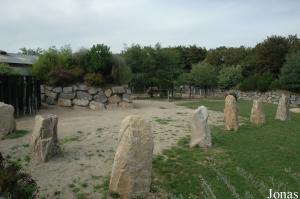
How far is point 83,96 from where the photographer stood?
20.3 meters

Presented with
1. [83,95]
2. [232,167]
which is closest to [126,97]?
[83,95]

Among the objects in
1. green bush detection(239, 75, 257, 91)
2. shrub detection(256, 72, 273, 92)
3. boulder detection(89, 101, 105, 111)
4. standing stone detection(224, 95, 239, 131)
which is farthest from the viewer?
green bush detection(239, 75, 257, 91)

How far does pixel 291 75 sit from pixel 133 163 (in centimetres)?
3044

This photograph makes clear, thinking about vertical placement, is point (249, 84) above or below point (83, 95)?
above

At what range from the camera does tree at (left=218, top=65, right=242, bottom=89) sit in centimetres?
4391

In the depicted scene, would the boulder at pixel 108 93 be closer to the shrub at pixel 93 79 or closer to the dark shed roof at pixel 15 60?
the shrub at pixel 93 79

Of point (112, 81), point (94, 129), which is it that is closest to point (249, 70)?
point (112, 81)

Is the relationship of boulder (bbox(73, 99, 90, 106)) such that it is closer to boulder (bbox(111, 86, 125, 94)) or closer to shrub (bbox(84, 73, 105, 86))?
shrub (bbox(84, 73, 105, 86))

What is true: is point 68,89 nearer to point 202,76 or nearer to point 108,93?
point 108,93

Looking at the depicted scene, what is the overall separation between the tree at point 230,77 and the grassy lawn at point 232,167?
1260 inches

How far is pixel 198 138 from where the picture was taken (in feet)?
34.5

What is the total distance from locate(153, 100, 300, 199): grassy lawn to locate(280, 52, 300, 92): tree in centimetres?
2363

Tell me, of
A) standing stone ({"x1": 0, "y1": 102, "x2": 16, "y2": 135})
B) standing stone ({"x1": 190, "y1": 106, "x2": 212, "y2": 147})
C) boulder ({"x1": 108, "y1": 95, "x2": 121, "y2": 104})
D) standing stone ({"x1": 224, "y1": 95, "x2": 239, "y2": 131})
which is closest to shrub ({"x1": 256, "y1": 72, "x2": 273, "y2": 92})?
boulder ({"x1": 108, "y1": 95, "x2": 121, "y2": 104})

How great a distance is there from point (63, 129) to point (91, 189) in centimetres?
552
